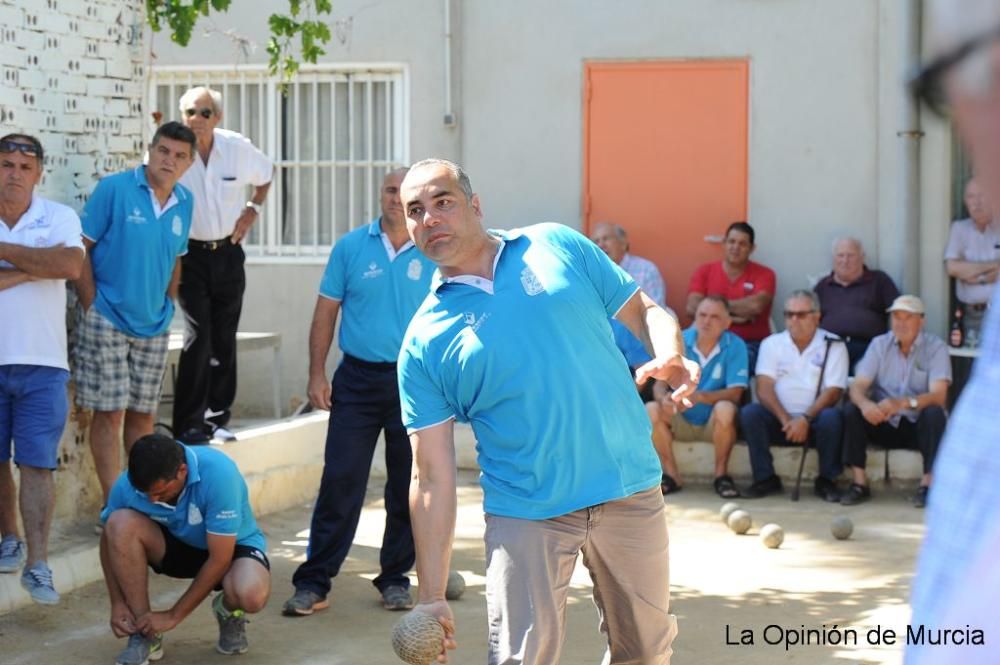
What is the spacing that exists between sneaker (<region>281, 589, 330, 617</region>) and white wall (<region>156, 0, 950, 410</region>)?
212 inches

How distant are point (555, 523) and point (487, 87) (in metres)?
8.17

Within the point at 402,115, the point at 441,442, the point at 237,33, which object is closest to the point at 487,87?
the point at 402,115

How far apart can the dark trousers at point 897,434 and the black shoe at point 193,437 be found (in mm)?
4293

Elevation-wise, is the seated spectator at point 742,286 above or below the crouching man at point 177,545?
above

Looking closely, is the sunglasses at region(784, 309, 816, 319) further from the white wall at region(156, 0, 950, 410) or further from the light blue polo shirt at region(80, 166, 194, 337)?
the light blue polo shirt at region(80, 166, 194, 337)

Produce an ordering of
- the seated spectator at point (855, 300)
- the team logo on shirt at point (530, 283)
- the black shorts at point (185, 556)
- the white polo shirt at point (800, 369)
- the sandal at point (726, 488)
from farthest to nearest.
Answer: the seated spectator at point (855, 300) → the white polo shirt at point (800, 369) → the sandal at point (726, 488) → the black shorts at point (185, 556) → the team logo on shirt at point (530, 283)

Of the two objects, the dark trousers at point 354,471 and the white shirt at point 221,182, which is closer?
the dark trousers at point 354,471

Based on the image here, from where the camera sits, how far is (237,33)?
12.6 meters

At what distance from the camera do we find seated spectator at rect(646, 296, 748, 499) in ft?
34.5

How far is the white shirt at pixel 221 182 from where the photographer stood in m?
9.05

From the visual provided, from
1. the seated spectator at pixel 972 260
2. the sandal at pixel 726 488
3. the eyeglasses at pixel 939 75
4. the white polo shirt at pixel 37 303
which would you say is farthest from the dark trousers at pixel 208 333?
the eyeglasses at pixel 939 75

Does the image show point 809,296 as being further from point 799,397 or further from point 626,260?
point 626,260

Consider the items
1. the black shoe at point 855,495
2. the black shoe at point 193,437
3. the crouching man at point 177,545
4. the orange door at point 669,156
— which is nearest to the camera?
the crouching man at point 177,545

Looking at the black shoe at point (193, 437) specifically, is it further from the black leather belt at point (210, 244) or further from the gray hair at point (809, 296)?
the gray hair at point (809, 296)
